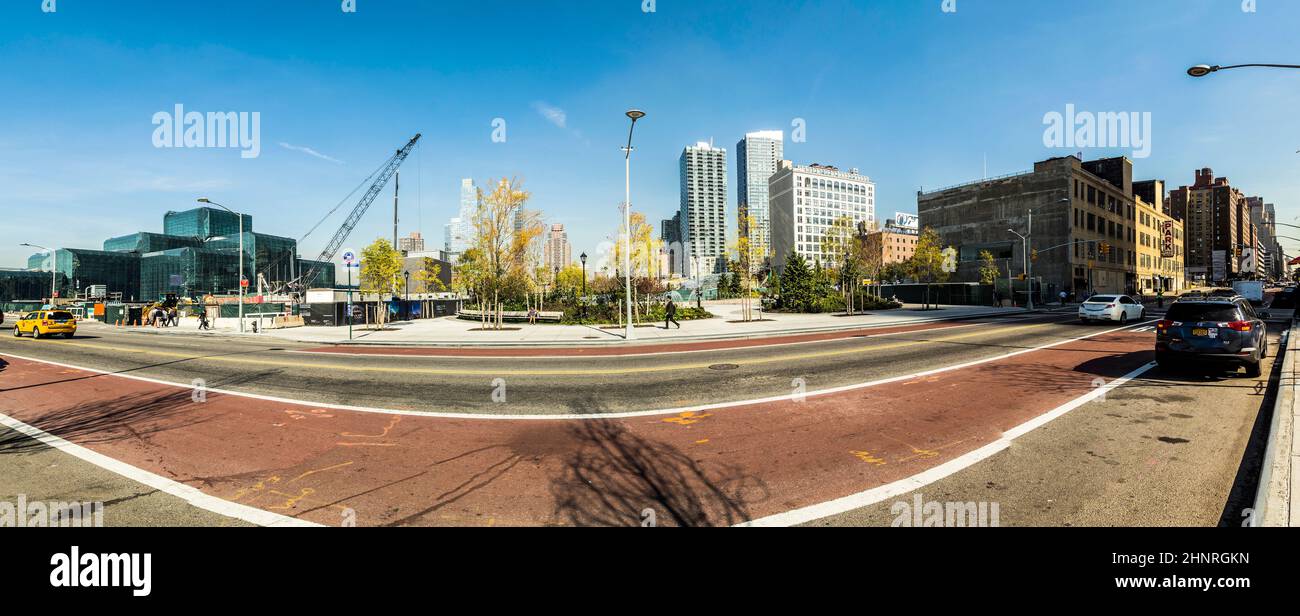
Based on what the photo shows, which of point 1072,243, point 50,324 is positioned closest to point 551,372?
point 50,324

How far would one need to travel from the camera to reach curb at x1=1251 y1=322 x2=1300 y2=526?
369 centimetres

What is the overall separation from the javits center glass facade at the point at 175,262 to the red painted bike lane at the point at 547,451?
137657 mm

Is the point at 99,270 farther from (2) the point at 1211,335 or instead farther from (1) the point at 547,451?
(2) the point at 1211,335

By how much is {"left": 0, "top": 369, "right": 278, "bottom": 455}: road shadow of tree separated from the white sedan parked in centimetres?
3491

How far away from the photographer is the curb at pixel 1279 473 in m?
3.69

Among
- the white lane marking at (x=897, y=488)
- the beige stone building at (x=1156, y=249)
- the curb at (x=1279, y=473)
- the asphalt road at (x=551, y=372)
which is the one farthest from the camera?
the beige stone building at (x=1156, y=249)

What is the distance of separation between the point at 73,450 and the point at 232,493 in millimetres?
3900

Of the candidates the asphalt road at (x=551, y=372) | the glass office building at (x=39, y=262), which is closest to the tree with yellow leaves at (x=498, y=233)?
the asphalt road at (x=551, y=372)

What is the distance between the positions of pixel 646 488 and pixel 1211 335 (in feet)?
42.1

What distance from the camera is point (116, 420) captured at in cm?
790

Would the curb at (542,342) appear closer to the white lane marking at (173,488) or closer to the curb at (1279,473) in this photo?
the white lane marking at (173,488)
